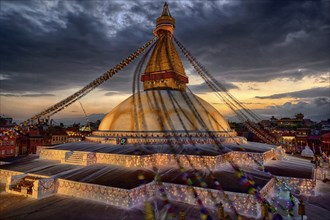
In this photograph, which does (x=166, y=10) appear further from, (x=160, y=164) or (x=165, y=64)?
(x=160, y=164)

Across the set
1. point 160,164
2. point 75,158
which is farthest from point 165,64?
point 75,158

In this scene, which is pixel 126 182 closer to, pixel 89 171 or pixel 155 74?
pixel 89 171

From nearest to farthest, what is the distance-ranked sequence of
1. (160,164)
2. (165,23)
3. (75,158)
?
1. (160,164)
2. (75,158)
3. (165,23)

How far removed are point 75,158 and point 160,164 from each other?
16.8ft

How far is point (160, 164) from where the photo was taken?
463 inches

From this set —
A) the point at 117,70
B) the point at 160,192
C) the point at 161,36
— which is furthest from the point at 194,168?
the point at 161,36

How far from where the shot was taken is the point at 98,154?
39.8 ft

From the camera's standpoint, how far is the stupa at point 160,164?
27.8 feet

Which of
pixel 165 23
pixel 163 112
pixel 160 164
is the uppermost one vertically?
pixel 165 23

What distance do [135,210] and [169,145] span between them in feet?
19.0

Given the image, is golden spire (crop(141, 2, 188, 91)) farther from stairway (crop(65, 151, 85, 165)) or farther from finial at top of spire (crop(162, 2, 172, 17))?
stairway (crop(65, 151, 85, 165))

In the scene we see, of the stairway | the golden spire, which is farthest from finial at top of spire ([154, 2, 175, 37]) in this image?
the stairway

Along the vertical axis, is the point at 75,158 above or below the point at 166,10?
below

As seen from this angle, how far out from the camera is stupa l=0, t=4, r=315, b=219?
8477 mm
